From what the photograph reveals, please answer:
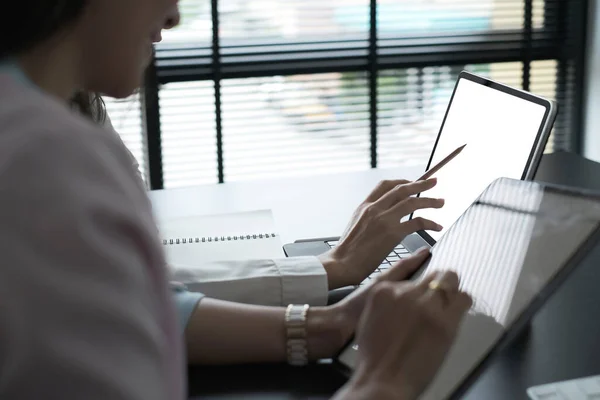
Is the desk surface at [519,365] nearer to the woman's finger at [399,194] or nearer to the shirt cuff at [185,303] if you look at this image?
the shirt cuff at [185,303]

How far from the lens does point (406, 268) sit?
1.00 meters

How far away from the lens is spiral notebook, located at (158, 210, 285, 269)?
1.37 m

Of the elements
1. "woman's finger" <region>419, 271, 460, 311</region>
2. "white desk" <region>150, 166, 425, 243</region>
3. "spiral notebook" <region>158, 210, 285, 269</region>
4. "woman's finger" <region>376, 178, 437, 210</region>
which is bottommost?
"white desk" <region>150, 166, 425, 243</region>

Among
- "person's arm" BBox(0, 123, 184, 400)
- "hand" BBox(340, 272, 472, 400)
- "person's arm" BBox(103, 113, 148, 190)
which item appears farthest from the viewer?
"hand" BBox(340, 272, 472, 400)

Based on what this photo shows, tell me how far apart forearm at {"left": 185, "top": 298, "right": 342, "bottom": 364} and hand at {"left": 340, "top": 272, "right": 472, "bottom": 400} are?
23 cm

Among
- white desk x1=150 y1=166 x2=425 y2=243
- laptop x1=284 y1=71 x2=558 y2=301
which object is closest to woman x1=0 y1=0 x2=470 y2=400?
laptop x1=284 y1=71 x2=558 y2=301

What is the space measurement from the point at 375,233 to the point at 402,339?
0.52 m

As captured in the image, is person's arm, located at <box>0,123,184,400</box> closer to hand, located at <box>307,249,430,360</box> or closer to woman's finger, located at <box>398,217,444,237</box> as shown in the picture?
hand, located at <box>307,249,430,360</box>

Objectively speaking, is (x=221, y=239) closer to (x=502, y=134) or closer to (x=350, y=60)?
(x=502, y=134)

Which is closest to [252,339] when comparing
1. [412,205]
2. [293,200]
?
[412,205]

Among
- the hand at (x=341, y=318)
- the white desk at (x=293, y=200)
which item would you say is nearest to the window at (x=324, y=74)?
the white desk at (x=293, y=200)

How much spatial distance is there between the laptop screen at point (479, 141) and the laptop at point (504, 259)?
0.24 metres

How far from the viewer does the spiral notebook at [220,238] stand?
4.49ft

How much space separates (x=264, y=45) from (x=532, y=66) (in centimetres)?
111
